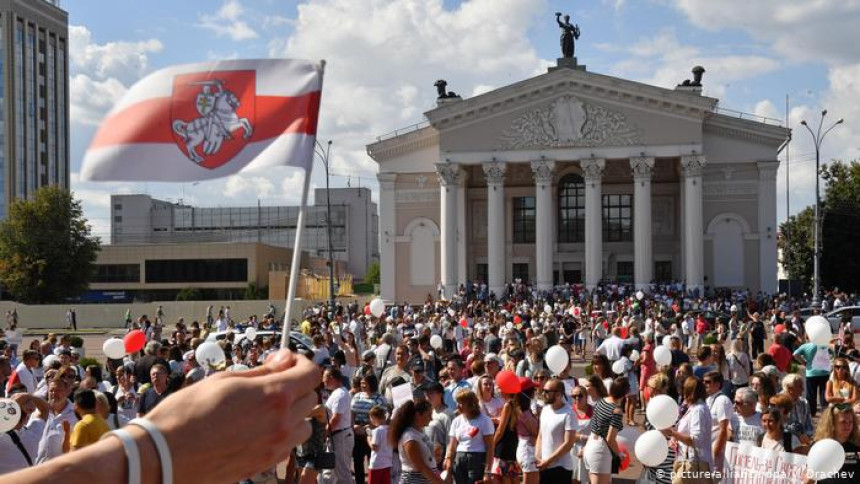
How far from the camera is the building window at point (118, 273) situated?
7706 cm

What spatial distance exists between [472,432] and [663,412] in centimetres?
180

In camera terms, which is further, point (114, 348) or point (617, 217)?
point (617, 217)

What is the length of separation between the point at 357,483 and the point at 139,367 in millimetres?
4017

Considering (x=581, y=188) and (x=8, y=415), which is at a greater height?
(x=581, y=188)

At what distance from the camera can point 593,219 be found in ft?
181

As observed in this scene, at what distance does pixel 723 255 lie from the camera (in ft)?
184

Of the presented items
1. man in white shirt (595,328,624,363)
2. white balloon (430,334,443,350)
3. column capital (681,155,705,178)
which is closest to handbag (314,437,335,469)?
white balloon (430,334,443,350)

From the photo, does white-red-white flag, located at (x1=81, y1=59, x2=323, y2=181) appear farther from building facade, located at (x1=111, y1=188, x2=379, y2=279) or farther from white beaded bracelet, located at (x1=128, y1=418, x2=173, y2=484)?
building facade, located at (x1=111, y1=188, x2=379, y2=279)

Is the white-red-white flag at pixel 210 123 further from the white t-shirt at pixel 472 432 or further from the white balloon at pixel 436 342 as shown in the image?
the white balloon at pixel 436 342

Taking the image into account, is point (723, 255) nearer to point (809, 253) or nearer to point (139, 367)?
point (809, 253)

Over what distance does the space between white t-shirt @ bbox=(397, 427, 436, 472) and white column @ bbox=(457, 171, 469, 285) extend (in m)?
47.8

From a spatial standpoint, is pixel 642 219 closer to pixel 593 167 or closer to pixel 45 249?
pixel 593 167

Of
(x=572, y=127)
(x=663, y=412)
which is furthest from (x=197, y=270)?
(x=663, y=412)

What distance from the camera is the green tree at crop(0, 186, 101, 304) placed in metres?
61.7
